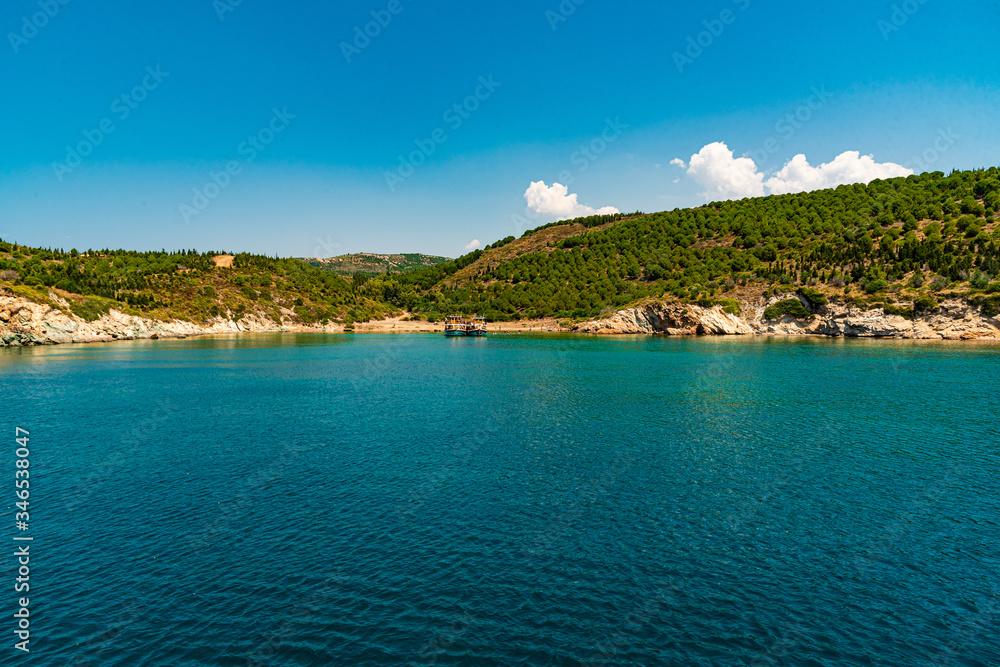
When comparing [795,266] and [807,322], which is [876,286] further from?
[795,266]

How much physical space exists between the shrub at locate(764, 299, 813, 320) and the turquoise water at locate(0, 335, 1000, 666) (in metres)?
90.0

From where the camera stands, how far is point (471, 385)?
5575cm

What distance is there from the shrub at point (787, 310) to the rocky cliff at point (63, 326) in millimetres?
162696

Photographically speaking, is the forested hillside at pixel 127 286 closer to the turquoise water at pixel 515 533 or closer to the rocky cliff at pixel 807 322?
the turquoise water at pixel 515 533

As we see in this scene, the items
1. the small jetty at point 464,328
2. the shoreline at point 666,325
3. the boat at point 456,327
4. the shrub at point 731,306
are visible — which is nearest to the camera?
the shoreline at point 666,325

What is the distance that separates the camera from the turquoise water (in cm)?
1294

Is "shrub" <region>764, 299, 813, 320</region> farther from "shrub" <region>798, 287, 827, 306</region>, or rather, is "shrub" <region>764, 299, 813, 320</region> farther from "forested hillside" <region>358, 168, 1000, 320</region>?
"forested hillside" <region>358, 168, 1000, 320</region>

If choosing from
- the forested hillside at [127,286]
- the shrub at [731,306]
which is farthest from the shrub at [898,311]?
the forested hillside at [127,286]

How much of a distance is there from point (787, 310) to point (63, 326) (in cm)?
16988

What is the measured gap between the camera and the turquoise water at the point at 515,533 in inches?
509

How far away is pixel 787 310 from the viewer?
5017 inches

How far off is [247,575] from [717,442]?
26.4 meters

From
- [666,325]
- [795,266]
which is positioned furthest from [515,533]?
[795,266]

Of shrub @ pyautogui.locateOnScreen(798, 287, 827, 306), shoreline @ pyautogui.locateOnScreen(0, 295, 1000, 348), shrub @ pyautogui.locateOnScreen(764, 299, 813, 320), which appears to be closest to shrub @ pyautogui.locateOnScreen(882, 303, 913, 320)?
shoreline @ pyautogui.locateOnScreen(0, 295, 1000, 348)
